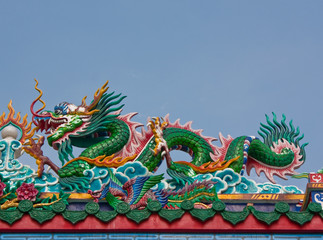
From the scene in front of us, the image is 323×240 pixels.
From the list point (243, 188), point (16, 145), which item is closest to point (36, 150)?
point (16, 145)

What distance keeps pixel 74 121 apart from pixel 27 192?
2341mm

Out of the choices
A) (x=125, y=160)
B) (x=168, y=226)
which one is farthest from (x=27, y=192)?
(x=168, y=226)

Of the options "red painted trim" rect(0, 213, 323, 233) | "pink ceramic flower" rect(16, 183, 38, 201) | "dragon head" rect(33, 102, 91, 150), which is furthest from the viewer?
"dragon head" rect(33, 102, 91, 150)

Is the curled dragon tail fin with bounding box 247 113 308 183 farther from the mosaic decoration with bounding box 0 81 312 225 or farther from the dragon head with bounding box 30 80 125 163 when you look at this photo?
the dragon head with bounding box 30 80 125 163

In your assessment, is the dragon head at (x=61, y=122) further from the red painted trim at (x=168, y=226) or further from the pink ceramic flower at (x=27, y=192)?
the red painted trim at (x=168, y=226)

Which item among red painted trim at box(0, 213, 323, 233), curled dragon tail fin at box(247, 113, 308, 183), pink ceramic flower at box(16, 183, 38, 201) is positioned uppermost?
curled dragon tail fin at box(247, 113, 308, 183)

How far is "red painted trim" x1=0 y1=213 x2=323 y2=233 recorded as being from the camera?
10023 millimetres

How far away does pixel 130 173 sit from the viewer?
15211 mm

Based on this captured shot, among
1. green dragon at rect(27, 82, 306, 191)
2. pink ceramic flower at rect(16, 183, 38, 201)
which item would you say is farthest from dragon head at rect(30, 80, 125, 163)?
pink ceramic flower at rect(16, 183, 38, 201)

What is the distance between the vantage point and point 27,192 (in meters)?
14.6

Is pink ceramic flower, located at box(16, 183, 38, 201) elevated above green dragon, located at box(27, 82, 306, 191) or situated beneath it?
situated beneath

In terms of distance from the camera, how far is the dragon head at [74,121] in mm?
16188

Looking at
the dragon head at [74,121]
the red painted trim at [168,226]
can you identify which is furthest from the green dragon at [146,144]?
the red painted trim at [168,226]

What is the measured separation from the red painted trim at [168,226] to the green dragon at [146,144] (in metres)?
5.13
